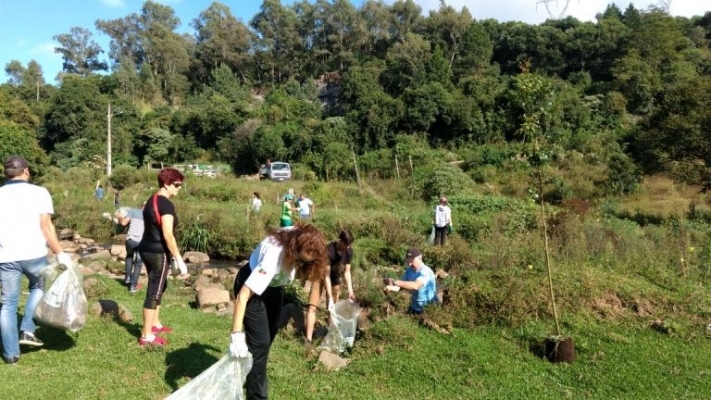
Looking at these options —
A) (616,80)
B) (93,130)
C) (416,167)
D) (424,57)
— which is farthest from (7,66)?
(616,80)

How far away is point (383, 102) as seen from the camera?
130 feet

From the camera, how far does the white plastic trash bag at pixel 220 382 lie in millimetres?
3111

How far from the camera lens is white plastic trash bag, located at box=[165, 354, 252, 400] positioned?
311cm

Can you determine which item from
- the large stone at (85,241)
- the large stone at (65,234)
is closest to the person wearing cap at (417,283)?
the large stone at (85,241)

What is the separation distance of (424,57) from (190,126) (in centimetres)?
2306

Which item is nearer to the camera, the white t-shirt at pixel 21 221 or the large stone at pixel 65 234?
the white t-shirt at pixel 21 221

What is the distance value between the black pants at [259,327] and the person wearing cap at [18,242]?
2015mm

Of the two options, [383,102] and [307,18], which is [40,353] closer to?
[383,102]

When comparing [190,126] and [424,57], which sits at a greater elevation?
[424,57]

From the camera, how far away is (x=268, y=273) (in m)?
3.21

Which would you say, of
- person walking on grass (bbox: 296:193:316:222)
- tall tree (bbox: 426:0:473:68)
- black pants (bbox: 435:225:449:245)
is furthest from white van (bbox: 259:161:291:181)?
tall tree (bbox: 426:0:473:68)

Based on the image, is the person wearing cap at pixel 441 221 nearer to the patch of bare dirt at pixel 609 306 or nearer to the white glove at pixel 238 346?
the patch of bare dirt at pixel 609 306

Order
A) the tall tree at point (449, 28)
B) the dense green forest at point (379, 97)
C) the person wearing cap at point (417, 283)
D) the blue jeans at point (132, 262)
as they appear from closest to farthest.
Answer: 1. the person wearing cap at point (417, 283)
2. the blue jeans at point (132, 262)
3. the dense green forest at point (379, 97)
4. the tall tree at point (449, 28)

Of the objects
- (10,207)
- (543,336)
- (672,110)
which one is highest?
(672,110)
